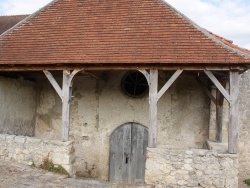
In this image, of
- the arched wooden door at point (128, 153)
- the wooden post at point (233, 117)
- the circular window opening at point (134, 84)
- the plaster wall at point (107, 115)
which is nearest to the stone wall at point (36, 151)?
the plaster wall at point (107, 115)

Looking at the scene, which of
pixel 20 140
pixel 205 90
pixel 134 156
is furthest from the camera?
pixel 134 156

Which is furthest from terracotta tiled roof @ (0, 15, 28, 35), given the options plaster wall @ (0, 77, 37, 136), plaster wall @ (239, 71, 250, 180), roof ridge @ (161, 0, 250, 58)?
plaster wall @ (239, 71, 250, 180)

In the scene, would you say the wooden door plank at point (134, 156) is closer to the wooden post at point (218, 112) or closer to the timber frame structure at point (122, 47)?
the timber frame structure at point (122, 47)

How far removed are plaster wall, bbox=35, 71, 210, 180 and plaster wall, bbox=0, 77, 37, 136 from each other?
29 centimetres

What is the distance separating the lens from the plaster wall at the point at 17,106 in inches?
353

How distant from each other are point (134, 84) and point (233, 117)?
138 inches

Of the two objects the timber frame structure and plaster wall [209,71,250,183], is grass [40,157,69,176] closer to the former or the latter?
the timber frame structure

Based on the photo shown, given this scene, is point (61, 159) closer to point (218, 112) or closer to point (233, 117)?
point (233, 117)

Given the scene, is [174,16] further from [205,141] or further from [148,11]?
[205,141]

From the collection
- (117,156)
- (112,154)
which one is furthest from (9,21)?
(117,156)

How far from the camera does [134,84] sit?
9.61 m

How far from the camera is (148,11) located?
8.79 m

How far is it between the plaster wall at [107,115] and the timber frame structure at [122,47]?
0.64m

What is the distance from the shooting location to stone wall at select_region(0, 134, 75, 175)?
7.48 m
